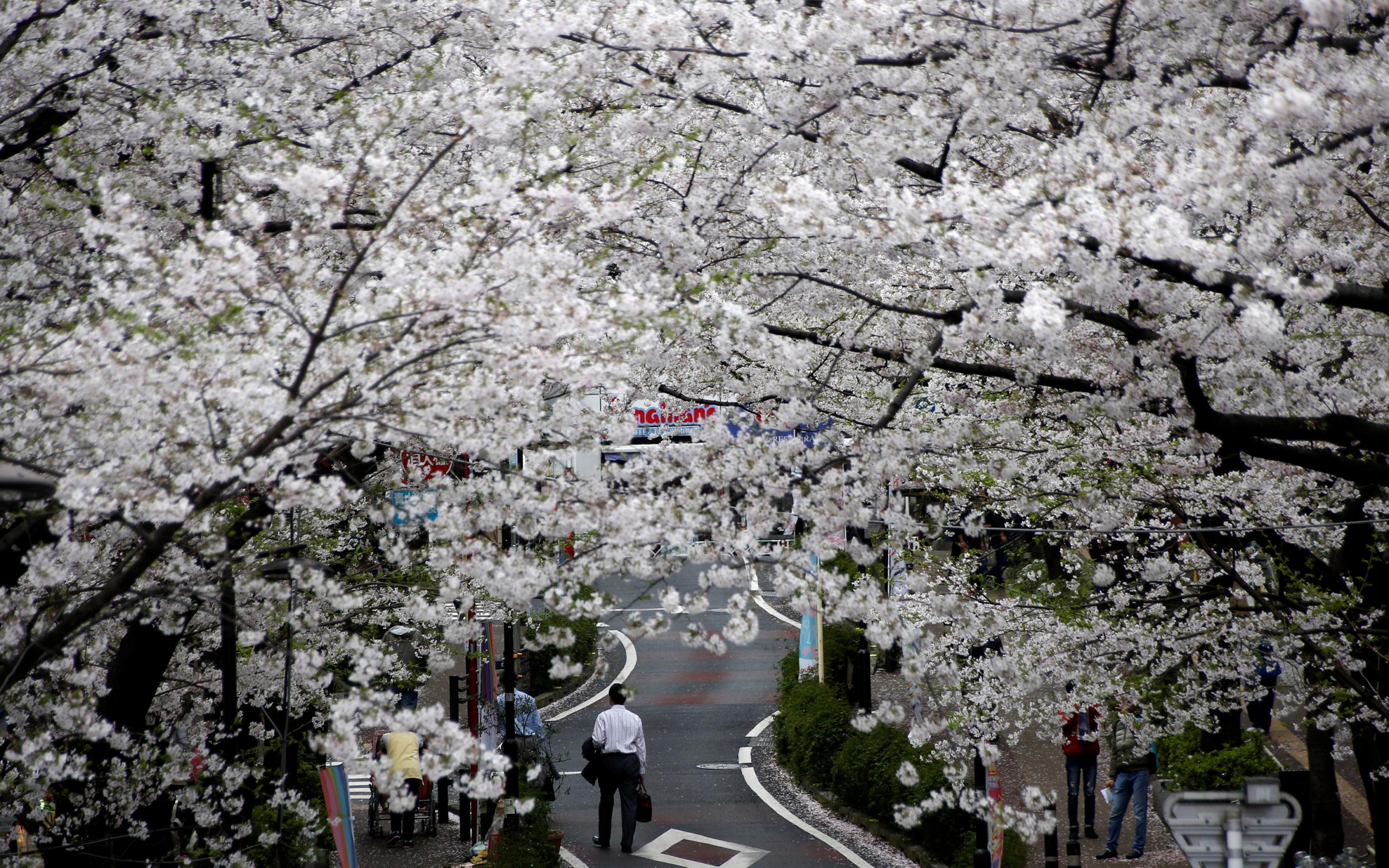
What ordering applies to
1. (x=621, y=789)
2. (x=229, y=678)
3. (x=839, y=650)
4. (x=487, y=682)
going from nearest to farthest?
(x=229, y=678), (x=621, y=789), (x=487, y=682), (x=839, y=650)

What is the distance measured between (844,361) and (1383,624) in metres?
4.96

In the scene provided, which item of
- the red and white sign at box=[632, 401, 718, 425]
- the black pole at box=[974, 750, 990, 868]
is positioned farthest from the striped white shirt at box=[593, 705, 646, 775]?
the black pole at box=[974, 750, 990, 868]

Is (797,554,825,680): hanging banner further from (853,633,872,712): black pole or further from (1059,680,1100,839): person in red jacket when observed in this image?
(1059,680,1100,839): person in red jacket

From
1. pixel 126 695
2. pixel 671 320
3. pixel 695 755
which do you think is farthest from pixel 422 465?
pixel 695 755

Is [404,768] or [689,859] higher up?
[404,768]

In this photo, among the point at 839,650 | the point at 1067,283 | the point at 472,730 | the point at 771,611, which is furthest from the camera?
the point at 771,611

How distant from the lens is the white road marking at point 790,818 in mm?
13344

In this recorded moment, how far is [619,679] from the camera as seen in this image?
971 inches

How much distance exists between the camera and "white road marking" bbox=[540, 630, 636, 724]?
2175 cm

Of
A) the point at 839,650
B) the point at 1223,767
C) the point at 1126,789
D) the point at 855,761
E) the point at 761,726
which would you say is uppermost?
the point at 1223,767

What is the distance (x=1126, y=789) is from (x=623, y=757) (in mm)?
5416

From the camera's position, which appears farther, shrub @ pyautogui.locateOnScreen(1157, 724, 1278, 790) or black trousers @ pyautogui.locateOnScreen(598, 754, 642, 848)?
black trousers @ pyautogui.locateOnScreen(598, 754, 642, 848)

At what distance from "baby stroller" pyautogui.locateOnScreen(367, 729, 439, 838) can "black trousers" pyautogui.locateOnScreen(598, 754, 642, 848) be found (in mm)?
2522

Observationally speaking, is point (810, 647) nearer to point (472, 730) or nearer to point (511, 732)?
point (472, 730)
